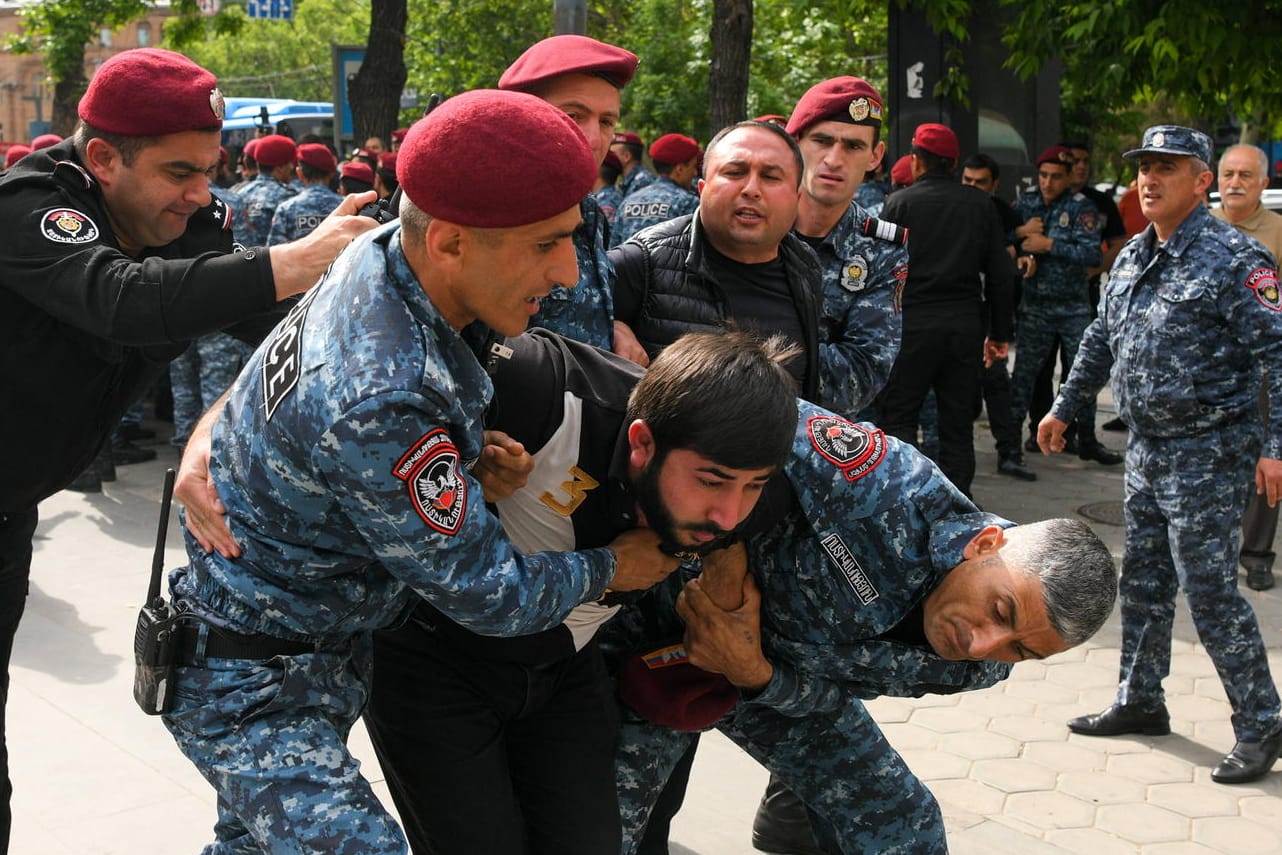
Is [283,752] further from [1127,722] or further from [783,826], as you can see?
[1127,722]

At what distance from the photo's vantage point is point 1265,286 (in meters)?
4.50

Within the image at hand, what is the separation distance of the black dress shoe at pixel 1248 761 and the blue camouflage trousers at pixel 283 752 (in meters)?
3.10

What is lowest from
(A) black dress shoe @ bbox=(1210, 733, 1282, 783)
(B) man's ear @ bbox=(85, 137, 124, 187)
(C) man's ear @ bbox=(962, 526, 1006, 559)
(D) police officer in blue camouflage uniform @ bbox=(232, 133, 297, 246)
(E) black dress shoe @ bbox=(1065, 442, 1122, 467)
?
(E) black dress shoe @ bbox=(1065, 442, 1122, 467)

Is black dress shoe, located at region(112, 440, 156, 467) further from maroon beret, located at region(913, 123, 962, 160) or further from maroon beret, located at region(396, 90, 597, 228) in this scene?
maroon beret, located at region(396, 90, 597, 228)

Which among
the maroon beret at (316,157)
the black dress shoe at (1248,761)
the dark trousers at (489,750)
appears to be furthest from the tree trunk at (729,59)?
the dark trousers at (489,750)

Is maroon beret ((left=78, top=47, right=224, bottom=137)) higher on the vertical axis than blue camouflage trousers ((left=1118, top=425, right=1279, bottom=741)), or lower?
higher

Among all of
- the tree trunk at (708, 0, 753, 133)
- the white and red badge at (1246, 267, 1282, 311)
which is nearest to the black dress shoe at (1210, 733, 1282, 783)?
the white and red badge at (1246, 267, 1282, 311)

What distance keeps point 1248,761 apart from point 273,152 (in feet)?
26.4

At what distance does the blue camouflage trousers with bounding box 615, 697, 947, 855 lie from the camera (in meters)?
2.88

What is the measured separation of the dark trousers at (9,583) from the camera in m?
3.01

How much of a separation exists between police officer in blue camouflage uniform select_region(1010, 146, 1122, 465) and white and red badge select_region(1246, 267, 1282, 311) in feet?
13.9

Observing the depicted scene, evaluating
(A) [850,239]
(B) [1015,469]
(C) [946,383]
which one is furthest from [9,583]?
(B) [1015,469]

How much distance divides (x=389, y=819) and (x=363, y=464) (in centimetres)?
66

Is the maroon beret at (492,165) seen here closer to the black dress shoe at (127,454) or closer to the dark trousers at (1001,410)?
the dark trousers at (1001,410)
